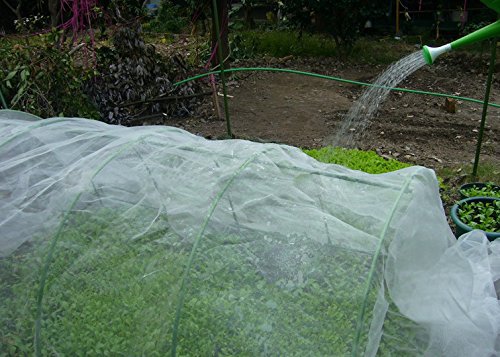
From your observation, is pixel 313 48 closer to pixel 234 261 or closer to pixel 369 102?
pixel 369 102

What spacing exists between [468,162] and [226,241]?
4058 millimetres

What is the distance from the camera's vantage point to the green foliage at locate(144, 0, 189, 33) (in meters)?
12.3

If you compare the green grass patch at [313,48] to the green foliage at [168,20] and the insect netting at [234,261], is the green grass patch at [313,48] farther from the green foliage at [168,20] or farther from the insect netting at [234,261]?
the insect netting at [234,261]

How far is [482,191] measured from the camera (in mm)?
4551

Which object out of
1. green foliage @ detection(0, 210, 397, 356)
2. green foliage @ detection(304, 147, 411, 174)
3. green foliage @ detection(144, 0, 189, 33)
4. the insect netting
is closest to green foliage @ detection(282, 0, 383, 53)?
green foliage @ detection(144, 0, 189, 33)

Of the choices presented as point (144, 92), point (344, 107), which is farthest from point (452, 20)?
point (144, 92)

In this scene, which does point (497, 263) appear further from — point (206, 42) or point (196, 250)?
point (206, 42)

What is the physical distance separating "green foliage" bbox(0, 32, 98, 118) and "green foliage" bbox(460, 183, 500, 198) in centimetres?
438

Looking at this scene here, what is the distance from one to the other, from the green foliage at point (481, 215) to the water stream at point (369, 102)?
2458mm

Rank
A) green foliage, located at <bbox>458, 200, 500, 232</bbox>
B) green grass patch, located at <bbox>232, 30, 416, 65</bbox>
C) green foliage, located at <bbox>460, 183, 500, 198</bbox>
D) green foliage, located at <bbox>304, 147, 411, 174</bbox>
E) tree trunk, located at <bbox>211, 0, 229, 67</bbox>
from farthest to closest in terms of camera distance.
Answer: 1. green grass patch, located at <bbox>232, 30, 416, 65</bbox>
2. tree trunk, located at <bbox>211, 0, 229, 67</bbox>
3. green foliage, located at <bbox>304, 147, 411, 174</bbox>
4. green foliage, located at <bbox>460, 183, 500, 198</bbox>
5. green foliage, located at <bbox>458, 200, 500, 232</bbox>

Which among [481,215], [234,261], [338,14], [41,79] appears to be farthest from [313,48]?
[234,261]

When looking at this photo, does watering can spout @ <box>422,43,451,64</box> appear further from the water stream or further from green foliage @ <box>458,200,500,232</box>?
the water stream

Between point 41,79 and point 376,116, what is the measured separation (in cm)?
432

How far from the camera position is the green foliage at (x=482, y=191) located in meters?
4.51
